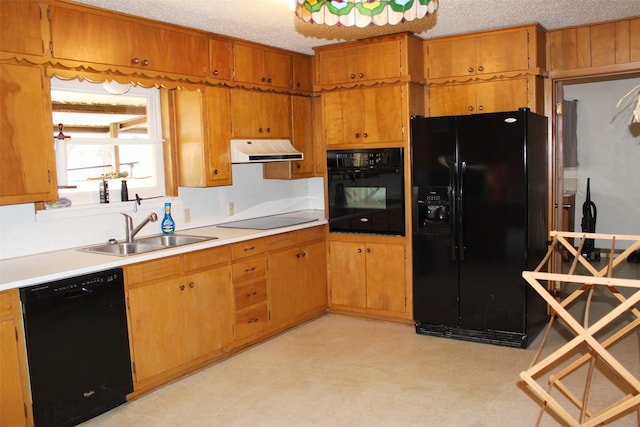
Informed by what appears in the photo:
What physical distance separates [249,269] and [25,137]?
1.80 m

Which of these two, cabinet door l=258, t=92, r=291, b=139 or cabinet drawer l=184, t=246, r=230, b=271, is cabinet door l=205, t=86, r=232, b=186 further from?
cabinet drawer l=184, t=246, r=230, b=271

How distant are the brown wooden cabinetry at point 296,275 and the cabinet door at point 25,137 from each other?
69.1 inches

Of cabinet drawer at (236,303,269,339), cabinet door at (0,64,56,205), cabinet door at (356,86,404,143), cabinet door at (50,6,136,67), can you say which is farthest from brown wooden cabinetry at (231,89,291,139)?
cabinet door at (0,64,56,205)

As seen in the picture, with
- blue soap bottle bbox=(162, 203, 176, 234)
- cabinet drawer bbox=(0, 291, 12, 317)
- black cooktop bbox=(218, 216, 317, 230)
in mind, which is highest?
blue soap bottle bbox=(162, 203, 176, 234)

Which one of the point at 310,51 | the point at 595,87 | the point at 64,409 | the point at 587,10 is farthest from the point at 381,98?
the point at 595,87

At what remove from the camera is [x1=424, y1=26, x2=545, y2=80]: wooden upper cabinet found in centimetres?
440

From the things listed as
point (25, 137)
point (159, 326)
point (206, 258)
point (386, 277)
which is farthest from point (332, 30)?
point (159, 326)

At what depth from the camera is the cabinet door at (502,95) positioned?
→ 450cm

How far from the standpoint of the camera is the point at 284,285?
4664 mm

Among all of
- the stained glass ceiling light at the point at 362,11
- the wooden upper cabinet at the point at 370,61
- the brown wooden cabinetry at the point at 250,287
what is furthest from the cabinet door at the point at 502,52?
the stained glass ceiling light at the point at 362,11

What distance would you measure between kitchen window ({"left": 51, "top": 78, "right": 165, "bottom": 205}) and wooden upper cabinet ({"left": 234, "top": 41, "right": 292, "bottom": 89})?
71 centimetres

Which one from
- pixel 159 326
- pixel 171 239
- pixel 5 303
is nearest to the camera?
pixel 5 303

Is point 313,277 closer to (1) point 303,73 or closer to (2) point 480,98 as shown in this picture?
(1) point 303,73

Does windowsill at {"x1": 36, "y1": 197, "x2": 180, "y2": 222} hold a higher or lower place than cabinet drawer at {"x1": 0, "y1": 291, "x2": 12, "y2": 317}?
higher
